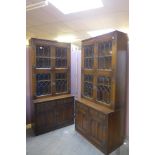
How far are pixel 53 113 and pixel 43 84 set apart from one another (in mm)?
764

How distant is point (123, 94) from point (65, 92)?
5.67 ft

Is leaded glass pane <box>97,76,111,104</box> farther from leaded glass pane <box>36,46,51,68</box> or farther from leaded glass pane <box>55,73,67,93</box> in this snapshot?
leaded glass pane <box>36,46,51,68</box>

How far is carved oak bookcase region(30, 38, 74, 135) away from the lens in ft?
11.1

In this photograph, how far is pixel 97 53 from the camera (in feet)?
9.82

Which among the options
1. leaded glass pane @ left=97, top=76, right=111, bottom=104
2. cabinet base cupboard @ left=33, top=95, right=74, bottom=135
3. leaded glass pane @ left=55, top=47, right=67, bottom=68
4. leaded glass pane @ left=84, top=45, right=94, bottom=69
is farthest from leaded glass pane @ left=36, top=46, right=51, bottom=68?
leaded glass pane @ left=97, top=76, right=111, bottom=104

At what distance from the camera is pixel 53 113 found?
358 cm

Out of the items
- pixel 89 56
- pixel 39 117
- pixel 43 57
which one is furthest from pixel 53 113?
pixel 89 56

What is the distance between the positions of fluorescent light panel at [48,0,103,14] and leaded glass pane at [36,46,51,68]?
131cm

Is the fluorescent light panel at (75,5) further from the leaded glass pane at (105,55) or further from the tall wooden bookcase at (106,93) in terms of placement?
the leaded glass pane at (105,55)

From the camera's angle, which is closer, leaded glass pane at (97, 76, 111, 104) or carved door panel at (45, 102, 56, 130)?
leaded glass pane at (97, 76, 111, 104)

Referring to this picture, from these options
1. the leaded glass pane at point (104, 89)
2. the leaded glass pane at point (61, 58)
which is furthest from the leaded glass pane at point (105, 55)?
the leaded glass pane at point (61, 58)

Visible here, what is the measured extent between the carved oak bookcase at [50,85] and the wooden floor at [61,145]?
0.71ft
